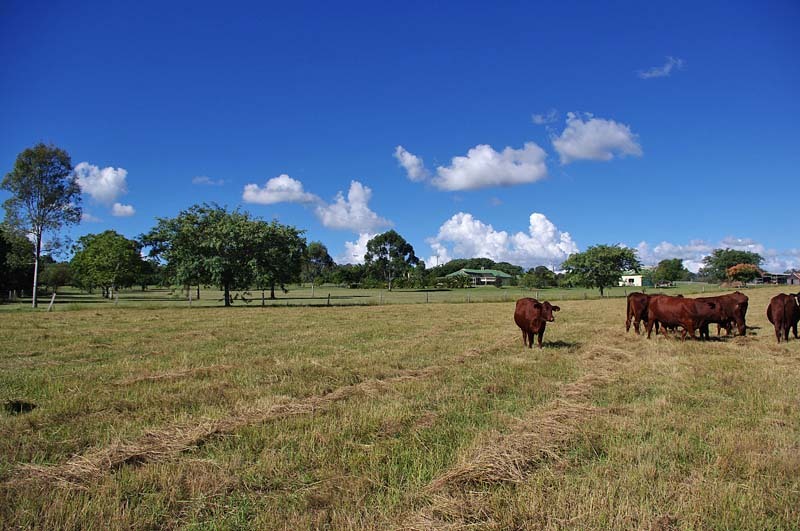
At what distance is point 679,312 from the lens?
15297 mm

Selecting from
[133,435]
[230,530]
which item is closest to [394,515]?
[230,530]

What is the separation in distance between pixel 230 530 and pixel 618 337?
15.3 m

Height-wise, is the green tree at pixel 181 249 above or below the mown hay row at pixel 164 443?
above

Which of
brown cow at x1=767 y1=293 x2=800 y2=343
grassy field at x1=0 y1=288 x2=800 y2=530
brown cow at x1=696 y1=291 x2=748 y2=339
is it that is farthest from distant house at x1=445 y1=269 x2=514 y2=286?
grassy field at x1=0 y1=288 x2=800 y2=530

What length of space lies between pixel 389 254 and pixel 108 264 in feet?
200

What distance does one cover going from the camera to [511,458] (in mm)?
5074

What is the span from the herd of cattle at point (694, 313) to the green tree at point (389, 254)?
93.4 metres

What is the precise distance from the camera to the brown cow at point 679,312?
14961mm

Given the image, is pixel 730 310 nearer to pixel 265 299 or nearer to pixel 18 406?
pixel 18 406

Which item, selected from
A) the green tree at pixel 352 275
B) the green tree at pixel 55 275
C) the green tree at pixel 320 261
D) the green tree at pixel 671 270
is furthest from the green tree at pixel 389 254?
the green tree at pixel 671 270

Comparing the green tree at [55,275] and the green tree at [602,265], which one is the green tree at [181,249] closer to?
the green tree at [602,265]

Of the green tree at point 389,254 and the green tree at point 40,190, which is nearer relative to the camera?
the green tree at point 40,190

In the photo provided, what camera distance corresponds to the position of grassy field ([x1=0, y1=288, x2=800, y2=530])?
4.10 metres

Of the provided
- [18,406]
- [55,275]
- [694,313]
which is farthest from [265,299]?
[55,275]
